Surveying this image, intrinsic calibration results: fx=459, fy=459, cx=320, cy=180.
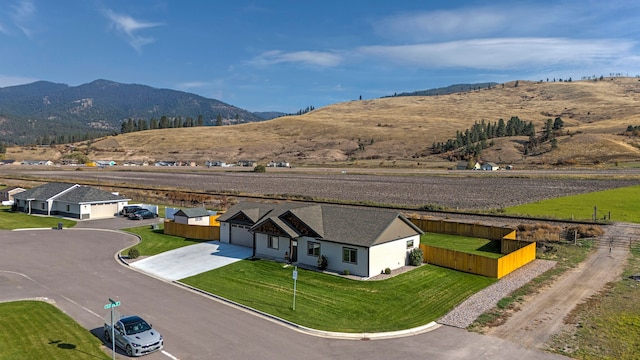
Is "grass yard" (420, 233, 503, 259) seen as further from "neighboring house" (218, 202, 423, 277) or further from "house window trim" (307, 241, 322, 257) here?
"house window trim" (307, 241, 322, 257)

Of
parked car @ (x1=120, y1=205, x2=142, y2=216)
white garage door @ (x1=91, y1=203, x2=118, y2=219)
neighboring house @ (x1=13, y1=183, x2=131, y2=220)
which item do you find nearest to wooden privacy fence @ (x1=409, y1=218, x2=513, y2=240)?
parked car @ (x1=120, y1=205, x2=142, y2=216)

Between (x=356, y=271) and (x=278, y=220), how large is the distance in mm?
8388

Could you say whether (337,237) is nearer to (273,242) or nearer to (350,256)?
(350,256)

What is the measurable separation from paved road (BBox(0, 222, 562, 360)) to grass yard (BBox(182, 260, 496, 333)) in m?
1.70

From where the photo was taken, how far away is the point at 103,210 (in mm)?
63375

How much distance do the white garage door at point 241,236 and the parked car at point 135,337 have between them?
2034 centimetres

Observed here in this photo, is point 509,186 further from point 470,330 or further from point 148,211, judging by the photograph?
point 470,330

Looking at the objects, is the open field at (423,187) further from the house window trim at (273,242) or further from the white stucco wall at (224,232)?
the house window trim at (273,242)

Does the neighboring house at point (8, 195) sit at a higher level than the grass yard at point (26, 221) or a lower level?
higher

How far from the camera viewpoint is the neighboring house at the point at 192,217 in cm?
5231

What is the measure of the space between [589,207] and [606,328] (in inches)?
1713

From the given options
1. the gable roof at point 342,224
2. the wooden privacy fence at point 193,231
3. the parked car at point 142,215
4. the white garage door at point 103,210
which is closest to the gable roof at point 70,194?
the white garage door at point 103,210

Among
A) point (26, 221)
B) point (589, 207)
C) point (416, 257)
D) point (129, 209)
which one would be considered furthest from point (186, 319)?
point (589, 207)

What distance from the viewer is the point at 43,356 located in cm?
2058
